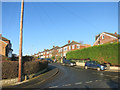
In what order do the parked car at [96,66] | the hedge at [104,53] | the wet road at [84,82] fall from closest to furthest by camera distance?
the wet road at [84,82] < the parked car at [96,66] < the hedge at [104,53]

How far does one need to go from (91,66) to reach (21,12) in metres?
15.1

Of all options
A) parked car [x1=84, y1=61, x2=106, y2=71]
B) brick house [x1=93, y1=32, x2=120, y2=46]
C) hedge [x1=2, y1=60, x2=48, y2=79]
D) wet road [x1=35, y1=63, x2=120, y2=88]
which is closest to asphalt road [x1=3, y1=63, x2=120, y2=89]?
wet road [x1=35, y1=63, x2=120, y2=88]

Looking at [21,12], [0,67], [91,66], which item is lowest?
[91,66]

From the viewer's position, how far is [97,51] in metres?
25.6

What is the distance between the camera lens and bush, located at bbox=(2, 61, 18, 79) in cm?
936

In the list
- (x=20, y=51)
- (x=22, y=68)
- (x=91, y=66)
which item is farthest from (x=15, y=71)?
(x=91, y=66)

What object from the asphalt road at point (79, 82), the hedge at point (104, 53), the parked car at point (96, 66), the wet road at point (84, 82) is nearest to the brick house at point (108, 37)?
the hedge at point (104, 53)

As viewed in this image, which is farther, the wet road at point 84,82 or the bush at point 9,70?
the bush at point 9,70

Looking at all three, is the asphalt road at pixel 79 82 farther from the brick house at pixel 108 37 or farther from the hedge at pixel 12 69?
the brick house at pixel 108 37

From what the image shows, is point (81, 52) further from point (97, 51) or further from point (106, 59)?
point (106, 59)

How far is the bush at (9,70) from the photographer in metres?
9.36

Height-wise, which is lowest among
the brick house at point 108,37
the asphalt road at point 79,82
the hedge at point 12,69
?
the asphalt road at point 79,82

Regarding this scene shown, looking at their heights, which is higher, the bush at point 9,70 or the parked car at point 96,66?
the bush at point 9,70

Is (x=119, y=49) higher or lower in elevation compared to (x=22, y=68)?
higher
